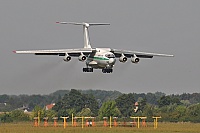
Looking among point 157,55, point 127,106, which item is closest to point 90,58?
point 157,55

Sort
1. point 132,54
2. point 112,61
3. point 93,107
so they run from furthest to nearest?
point 93,107
point 132,54
point 112,61

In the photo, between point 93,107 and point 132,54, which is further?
point 93,107

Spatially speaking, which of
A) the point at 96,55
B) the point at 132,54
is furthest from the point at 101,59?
the point at 132,54

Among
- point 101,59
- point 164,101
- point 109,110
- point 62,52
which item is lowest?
point 109,110

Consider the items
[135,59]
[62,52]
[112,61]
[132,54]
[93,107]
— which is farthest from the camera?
[93,107]

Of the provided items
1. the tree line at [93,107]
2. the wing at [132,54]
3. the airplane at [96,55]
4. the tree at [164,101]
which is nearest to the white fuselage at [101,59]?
the airplane at [96,55]

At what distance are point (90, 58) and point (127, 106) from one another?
3750cm

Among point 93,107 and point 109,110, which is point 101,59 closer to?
point 109,110

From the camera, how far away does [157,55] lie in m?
71.8

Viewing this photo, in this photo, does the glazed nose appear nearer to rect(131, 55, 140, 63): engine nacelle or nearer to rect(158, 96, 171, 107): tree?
rect(131, 55, 140, 63): engine nacelle

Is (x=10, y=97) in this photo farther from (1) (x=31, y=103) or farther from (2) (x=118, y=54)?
(2) (x=118, y=54)

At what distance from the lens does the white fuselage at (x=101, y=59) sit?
2539 inches

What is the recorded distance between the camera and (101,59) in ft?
214

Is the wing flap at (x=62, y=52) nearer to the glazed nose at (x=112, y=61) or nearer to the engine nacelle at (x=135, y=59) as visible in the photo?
the glazed nose at (x=112, y=61)
